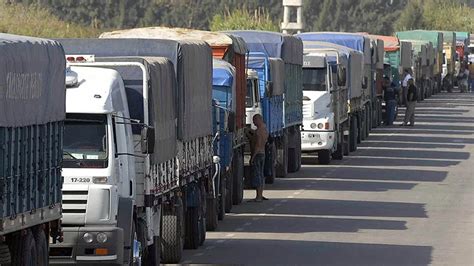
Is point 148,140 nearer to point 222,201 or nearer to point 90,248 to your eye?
point 90,248

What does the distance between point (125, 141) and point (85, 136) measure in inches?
16.9

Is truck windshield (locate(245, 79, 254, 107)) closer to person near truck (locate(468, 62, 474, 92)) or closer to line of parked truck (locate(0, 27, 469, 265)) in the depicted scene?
line of parked truck (locate(0, 27, 469, 265))

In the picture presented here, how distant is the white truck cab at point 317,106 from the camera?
40219mm

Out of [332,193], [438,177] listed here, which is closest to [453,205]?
[332,193]

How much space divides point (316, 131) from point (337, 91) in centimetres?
133

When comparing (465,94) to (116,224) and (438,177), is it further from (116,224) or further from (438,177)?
(116,224)

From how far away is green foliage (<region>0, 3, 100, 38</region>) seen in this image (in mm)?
53688

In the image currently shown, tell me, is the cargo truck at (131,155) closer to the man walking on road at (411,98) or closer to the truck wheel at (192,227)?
the truck wheel at (192,227)

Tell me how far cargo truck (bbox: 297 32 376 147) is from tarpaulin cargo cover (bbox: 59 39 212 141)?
2498 cm

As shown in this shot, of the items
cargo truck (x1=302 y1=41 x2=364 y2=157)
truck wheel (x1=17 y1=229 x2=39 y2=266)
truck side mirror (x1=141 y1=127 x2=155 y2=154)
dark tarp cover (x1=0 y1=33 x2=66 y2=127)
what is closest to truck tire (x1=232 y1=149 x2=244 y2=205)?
cargo truck (x1=302 y1=41 x2=364 y2=157)

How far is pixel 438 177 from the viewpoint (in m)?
37.9

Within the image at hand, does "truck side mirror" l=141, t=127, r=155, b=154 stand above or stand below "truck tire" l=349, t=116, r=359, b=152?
above

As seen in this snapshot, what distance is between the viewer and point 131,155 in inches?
713

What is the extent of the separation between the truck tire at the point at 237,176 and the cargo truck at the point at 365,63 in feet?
62.0
